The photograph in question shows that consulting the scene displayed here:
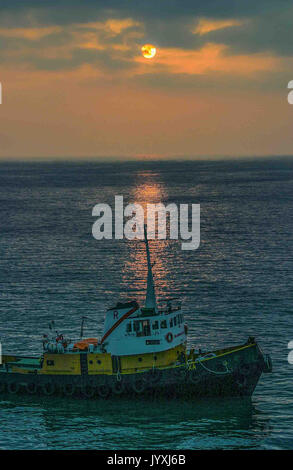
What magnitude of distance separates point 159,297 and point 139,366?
96.6ft

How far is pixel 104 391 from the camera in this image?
1869 inches

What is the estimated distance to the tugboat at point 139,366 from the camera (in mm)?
47250

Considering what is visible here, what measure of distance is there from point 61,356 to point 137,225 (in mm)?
101997

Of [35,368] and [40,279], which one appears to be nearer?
[35,368]

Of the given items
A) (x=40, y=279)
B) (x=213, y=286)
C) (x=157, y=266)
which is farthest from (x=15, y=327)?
(x=157, y=266)

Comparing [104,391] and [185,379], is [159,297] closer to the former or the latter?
[185,379]

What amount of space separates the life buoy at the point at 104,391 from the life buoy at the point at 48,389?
3456mm

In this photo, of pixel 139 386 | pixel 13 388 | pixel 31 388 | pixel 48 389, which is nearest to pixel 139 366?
pixel 139 386

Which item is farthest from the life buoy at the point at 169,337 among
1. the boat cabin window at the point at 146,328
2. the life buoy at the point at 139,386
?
the life buoy at the point at 139,386

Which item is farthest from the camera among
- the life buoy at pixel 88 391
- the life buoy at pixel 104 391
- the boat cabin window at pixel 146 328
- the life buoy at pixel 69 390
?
the boat cabin window at pixel 146 328

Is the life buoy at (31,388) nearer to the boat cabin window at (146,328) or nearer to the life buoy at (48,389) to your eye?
the life buoy at (48,389)
